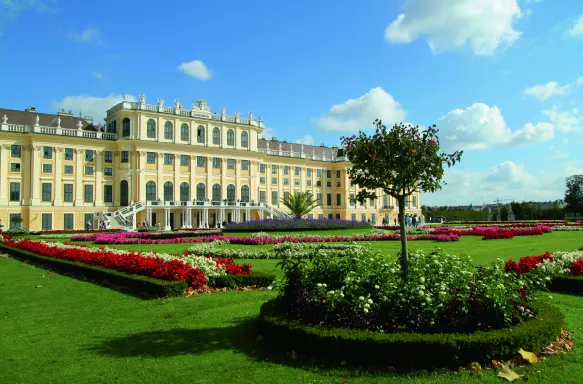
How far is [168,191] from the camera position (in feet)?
172

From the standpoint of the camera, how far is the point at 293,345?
5.90m

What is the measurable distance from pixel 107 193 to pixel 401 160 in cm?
4825

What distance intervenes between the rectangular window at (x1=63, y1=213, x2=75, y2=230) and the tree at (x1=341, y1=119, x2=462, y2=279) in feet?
154

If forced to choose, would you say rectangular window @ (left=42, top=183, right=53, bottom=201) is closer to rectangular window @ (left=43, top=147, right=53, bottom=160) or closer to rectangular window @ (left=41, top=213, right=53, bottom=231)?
rectangular window @ (left=41, top=213, right=53, bottom=231)

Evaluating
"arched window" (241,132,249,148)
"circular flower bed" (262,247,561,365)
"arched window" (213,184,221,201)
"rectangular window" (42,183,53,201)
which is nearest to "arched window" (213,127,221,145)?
"arched window" (241,132,249,148)

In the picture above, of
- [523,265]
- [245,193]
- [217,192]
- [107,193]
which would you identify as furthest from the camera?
[245,193]

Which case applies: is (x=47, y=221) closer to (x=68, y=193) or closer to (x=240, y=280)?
(x=68, y=193)

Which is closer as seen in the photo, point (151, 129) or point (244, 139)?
point (151, 129)

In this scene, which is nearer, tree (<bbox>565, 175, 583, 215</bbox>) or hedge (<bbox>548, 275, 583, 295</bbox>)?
hedge (<bbox>548, 275, 583, 295</bbox>)

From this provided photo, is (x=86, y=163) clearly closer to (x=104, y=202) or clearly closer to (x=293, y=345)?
(x=104, y=202)

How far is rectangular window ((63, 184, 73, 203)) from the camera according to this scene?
47.5m

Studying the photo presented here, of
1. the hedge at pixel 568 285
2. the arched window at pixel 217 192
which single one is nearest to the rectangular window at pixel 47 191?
the arched window at pixel 217 192

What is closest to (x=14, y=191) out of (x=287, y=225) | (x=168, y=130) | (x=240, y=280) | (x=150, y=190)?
(x=150, y=190)

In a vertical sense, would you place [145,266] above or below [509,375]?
above
